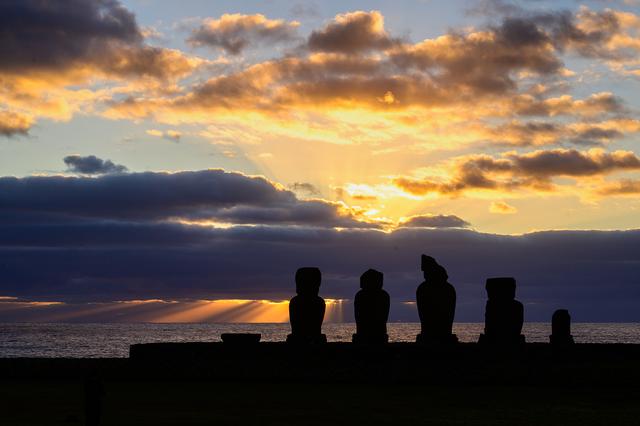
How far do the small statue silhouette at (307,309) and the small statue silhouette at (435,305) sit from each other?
3587mm

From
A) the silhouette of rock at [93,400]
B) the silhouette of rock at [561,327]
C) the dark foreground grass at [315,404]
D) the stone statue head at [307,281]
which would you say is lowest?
the dark foreground grass at [315,404]

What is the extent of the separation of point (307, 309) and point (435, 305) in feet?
15.0

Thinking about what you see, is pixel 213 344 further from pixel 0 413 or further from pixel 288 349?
pixel 0 413

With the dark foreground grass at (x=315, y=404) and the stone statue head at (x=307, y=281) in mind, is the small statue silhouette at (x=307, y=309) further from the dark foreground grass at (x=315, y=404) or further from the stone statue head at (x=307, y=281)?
the dark foreground grass at (x=315, y=404)

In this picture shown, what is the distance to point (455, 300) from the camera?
109 feet

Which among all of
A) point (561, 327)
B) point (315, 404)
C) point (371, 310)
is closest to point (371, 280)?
point (371, 310)

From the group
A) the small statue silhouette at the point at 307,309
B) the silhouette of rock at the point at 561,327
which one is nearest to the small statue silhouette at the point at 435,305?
the small statue silhouette at the point at 307,309

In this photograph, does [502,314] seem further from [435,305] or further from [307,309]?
[307,309]

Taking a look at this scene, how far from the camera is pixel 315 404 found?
2061 cm

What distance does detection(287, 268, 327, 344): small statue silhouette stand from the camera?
105 feet

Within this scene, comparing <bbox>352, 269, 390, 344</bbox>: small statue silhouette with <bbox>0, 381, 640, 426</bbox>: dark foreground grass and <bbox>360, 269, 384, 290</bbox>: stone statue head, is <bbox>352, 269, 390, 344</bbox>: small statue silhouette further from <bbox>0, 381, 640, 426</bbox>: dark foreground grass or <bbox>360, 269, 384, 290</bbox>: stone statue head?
<bbox>0, 381, 640, 426</bbox>: dark foreground grass

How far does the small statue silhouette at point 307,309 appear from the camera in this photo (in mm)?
31964

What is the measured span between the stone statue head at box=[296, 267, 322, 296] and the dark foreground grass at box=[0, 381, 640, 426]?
6.93 m

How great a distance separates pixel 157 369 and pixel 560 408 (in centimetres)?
1218
